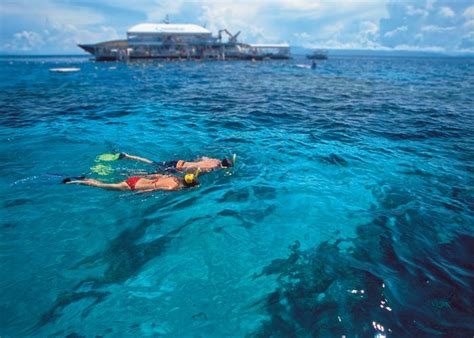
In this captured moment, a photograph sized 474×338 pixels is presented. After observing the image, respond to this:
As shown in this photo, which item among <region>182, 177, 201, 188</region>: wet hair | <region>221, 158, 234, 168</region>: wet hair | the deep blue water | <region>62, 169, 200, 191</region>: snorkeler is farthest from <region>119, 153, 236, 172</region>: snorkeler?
<region>182, 177, 201, 188</region>: wet hair

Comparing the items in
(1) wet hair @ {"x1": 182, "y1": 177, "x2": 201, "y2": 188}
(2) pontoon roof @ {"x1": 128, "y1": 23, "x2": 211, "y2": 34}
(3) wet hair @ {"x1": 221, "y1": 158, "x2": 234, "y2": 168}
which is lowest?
(1) wet hair @ {"x1": 182, "y1": 177, "x2": 201, "y2": 188}

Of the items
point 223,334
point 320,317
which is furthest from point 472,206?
point 223,334

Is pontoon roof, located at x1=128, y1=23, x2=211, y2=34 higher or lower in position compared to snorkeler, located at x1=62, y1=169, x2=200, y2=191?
higher

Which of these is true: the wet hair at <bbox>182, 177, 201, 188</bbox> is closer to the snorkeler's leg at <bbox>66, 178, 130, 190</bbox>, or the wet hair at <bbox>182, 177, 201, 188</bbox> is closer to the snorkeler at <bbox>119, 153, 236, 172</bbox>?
the snorkeler at <bbox>119, 153, 236, 172</bbox>

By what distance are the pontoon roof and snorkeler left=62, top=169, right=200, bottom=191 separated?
10029cm

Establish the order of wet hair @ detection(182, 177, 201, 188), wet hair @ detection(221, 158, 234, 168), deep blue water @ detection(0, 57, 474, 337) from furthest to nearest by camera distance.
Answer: wet hair @ detection(221, 158, 234, 168)
wet hair @ detection(182, 177, 201, 188)
deep blue water @ detection(0, 57, 474, 337)

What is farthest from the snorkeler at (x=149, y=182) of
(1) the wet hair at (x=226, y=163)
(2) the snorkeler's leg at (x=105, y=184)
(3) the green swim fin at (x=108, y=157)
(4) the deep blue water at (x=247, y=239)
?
(3) the green swim fin at (x=108, y=157)

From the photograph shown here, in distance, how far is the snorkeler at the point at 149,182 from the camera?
8273 millimetres

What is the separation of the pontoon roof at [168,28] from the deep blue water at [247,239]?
94.8 metres

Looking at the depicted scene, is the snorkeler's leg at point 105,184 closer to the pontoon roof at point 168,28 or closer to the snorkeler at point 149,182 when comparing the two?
the snorkeler at point 149,182

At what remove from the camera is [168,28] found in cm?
9900

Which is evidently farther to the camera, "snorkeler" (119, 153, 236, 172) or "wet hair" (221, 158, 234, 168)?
"wet hair" (221, 158, 234, 168)

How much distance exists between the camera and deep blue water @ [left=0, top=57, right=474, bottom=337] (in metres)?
4.72

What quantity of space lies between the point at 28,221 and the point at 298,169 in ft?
27.7
